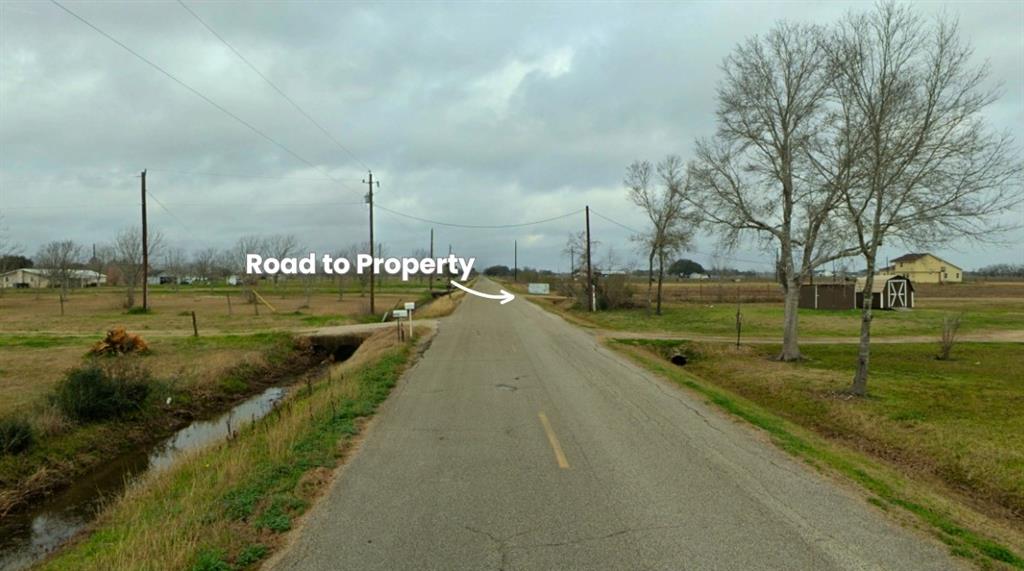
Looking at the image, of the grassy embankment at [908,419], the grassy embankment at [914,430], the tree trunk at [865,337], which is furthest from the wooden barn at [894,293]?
the tree trunk at [865,337]

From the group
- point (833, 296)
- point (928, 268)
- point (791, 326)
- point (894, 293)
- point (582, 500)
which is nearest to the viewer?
point (582, 500)

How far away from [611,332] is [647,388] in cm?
1608

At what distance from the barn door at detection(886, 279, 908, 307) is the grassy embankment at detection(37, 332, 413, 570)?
1925 inches

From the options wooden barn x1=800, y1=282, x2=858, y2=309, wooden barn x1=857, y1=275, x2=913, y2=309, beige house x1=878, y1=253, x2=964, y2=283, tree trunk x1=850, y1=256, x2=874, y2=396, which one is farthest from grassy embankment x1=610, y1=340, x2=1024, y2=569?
beige house x1=878, y1=253, x2=964, y2=283

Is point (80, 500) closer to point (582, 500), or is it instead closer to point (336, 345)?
point (582, 500)

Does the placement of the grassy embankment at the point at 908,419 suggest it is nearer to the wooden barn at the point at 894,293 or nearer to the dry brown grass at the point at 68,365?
the dry brown grass at the point at 68,365

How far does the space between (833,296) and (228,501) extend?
1988 inches

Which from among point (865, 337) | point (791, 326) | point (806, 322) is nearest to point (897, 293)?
point (806, 322)

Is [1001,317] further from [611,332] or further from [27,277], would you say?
[27,277]

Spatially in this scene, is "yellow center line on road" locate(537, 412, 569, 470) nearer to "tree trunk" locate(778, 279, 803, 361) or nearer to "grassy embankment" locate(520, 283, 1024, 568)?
"grassy embankment" locate(520, 283, 1024, 568)

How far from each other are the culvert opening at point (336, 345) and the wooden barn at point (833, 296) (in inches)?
1460

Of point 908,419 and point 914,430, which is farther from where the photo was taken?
point 908,419

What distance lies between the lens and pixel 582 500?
6.17 metres

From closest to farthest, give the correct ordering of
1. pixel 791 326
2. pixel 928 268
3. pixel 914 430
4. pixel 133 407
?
pixel 914 430, pixel 133 407, pixel 791 326, pixel 928 268
